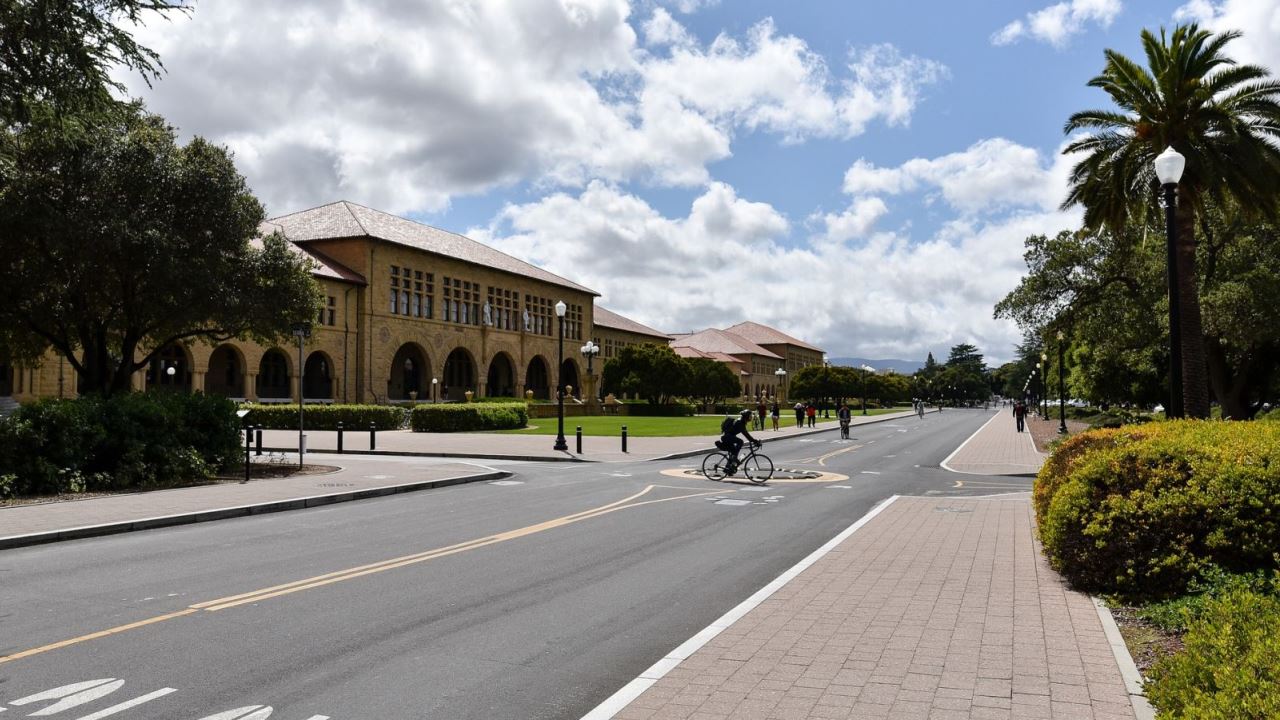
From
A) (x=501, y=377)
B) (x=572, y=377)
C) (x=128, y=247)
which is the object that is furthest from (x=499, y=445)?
(x=572, y=377)

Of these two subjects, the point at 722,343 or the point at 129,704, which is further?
the point at 722,343

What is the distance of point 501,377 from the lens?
8031cm

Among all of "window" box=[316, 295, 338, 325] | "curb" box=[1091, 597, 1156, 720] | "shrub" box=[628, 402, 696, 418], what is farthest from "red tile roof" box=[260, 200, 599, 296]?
"curb" box=[1091, 597, 1156, 720]

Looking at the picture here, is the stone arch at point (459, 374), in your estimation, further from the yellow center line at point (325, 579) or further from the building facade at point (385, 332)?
the yellow center line at point (325, 579)

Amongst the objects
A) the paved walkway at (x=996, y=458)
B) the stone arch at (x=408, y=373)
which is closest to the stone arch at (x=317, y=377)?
the stone arch at (x=408, y=373)

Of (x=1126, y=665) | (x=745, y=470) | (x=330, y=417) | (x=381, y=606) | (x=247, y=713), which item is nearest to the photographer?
(x=247, y=713)

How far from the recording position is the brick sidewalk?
4.59 m

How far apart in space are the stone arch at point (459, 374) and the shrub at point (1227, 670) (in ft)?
227

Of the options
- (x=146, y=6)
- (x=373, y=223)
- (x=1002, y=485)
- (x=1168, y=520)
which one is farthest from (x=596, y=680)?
(x=373, y=223)

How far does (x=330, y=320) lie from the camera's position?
58750 mm

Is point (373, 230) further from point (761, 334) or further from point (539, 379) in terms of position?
point (761, 334)

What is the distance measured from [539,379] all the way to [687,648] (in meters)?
82.4

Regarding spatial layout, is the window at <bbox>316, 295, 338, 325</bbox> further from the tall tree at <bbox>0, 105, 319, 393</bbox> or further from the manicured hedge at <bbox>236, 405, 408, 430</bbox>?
the tall tree at <bbox>0, 105, 319, 393</bbox>

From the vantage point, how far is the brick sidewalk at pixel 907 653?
459cm
